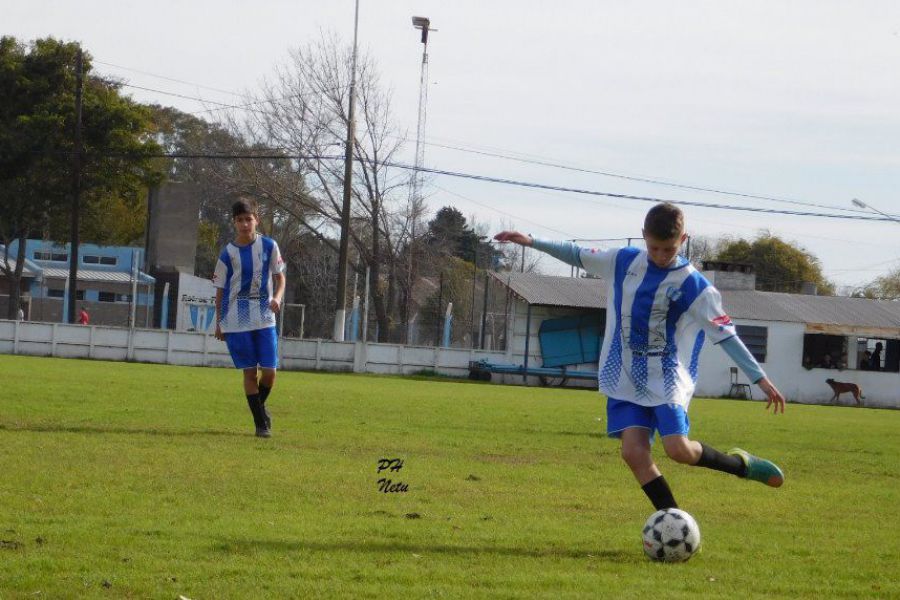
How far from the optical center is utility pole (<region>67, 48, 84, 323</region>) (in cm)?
4191

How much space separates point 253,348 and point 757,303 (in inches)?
1414

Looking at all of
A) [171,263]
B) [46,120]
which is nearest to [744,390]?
[46,120]

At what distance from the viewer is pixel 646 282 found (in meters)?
6.50

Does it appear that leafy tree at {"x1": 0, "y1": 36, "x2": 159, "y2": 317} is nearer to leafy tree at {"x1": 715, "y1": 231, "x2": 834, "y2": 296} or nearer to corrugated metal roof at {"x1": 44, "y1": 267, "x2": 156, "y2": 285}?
corrugated metal roof at {"x1": 44, "y1": 267, "x2": 156, "y2": 285}

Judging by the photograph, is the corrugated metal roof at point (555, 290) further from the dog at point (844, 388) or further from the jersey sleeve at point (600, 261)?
the jersey sleeve at point (600, 261)

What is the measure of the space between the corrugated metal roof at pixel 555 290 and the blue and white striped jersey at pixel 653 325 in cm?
3384

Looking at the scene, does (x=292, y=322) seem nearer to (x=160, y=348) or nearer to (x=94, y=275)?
(x=94, y=275)

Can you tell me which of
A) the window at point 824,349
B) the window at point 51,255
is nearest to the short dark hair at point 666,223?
the window at point 824,349

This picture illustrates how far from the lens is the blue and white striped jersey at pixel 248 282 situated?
441 inches

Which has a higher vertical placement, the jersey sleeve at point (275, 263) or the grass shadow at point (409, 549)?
the jersey sleeve at point (275, 263)

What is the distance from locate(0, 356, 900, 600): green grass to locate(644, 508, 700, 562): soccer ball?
0.34ft

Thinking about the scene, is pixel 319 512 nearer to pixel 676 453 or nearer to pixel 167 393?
pixel 676 453

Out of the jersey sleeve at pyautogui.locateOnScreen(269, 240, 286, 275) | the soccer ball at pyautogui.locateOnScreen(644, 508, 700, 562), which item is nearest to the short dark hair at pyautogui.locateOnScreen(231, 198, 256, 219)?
the jersey sleeve at pyautogui.locateOnScreen(269, 240, 286, 275)

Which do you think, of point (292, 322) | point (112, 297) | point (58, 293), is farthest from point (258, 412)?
point (58, 293)
